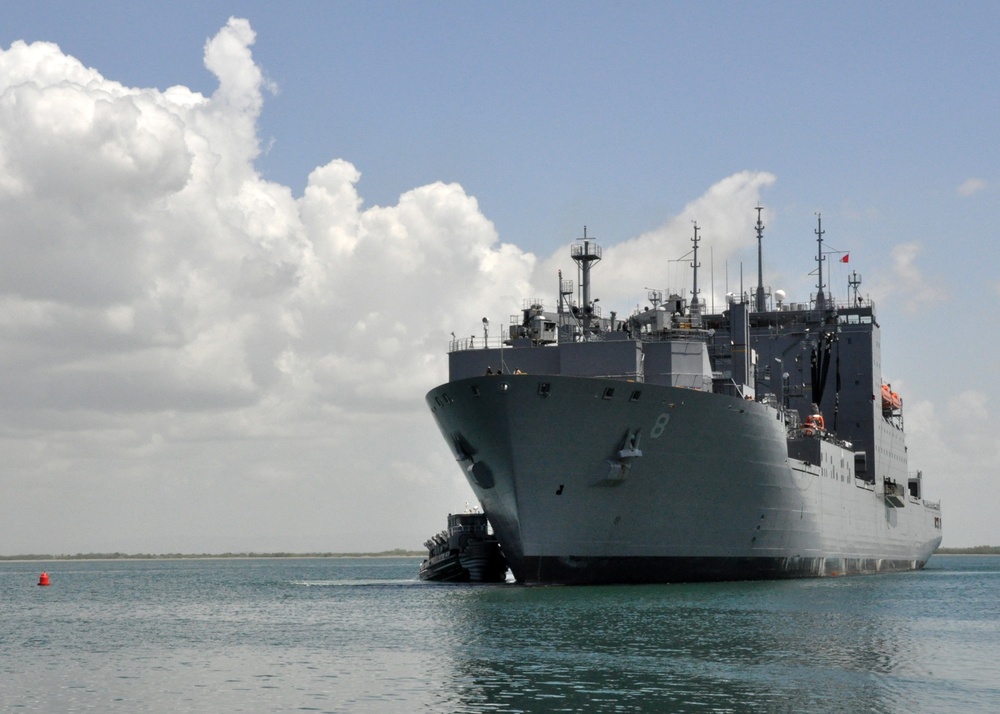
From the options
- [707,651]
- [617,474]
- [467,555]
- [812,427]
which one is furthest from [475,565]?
[707,651]

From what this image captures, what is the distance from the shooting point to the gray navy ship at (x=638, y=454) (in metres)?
40.6

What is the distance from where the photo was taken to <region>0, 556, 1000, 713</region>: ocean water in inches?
873

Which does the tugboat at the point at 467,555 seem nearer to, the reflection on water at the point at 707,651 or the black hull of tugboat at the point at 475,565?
the black hull of tugboat at the point at 475,565

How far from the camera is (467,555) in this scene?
185ft

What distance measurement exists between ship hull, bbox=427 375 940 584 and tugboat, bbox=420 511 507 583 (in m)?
10.3

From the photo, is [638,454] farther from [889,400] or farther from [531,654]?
[889,400]

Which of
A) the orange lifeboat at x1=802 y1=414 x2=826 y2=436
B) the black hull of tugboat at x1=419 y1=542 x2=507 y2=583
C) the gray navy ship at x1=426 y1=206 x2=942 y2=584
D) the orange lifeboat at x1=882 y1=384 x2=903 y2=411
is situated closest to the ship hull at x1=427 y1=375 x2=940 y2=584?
the gray navy ship at x1=426 y1=206 x2=942 y2=584

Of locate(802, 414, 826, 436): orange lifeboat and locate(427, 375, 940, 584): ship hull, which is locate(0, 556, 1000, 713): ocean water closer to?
locate(427, 375, 940, 584): ship hull

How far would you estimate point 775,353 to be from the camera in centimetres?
A: 6488

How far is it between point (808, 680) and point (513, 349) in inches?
1005

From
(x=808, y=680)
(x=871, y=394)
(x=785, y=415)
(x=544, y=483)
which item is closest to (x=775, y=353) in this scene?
(x=871, y=394)

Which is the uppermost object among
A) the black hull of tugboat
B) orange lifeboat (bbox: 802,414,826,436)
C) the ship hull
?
orange lifeboat (bbox: 802,414,826,436)

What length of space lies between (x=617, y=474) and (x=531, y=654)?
13718mm

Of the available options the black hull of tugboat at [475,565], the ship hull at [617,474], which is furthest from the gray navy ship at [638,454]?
the black hull of tugboat at [475,565]
